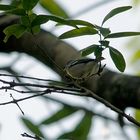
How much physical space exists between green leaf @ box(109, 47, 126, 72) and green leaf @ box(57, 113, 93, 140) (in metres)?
0.37

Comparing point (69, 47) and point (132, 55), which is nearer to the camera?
point (69, 47)

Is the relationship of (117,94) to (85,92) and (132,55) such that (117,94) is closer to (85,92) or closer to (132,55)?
(85,92)

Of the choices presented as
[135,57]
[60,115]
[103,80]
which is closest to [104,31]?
[103,80]

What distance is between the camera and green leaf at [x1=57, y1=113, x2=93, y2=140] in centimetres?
122

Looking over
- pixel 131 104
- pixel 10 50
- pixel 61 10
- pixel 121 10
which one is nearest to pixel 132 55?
pixel 61 10

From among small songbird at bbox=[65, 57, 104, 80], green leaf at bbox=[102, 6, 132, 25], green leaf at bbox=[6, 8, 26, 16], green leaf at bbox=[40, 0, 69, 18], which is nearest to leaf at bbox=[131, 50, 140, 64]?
green leaf at bbox=[40, 0, 69, 18]

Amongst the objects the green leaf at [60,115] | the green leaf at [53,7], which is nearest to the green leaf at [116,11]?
the green leaf at [60,115]

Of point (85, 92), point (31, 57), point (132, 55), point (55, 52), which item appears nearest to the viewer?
point (85, 92)

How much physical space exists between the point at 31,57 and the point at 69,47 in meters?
0.15

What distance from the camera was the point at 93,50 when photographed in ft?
2.74

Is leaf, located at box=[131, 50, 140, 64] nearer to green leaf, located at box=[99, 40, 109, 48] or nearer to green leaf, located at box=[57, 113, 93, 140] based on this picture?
green leaf, located at box=[57, 113, 93, 140]

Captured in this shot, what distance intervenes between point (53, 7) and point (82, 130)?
1.52 feet

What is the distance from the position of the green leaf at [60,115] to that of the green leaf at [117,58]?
1.99 ft

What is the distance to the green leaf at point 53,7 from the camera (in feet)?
5.19
